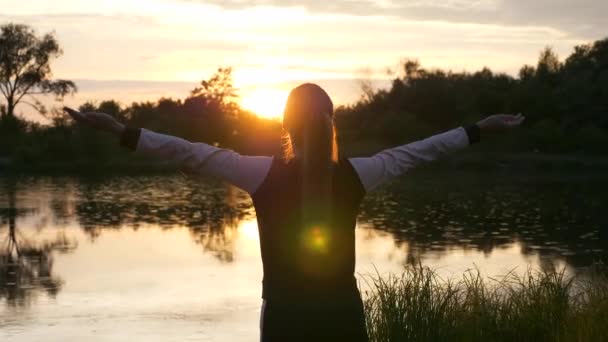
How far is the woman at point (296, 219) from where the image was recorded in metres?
2.76

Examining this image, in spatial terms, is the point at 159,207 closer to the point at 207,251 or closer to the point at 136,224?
the point at 136,224

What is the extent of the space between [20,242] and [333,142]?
53.2 ft

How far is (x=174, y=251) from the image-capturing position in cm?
1702

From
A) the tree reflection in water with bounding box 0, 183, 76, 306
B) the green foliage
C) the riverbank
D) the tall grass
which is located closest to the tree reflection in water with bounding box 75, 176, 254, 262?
the tree reflection in water with bounding box 0, 183, 76, 306

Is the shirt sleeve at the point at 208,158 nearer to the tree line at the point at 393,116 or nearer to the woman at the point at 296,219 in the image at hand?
the woman at the point at 296,219

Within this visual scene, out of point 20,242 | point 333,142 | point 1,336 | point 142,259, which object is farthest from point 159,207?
point 333,142

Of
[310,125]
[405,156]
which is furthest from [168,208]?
[310,125]

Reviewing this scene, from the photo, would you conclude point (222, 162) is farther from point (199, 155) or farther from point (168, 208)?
point (168, 208)

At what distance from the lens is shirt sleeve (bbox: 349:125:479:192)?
2883mm

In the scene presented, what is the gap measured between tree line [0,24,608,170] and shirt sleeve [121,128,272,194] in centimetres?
4128

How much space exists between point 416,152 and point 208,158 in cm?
65

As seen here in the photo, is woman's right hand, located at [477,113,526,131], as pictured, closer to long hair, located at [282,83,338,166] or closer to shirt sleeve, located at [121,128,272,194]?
long hair, located at [282,83,338,166]

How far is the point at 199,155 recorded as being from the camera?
2773 millimetres

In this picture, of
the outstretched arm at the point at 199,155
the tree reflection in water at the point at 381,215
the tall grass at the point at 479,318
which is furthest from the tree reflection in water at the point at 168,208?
the outstretched arm at the point at 199,155
